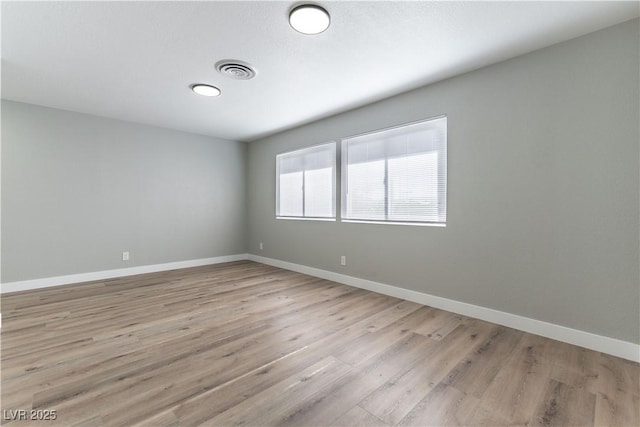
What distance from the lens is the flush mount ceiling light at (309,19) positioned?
1.88m

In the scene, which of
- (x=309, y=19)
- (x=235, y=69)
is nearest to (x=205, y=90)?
(x=235, y=69)

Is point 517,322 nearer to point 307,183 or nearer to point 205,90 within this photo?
point 307,183

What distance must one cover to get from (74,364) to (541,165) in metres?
3.94

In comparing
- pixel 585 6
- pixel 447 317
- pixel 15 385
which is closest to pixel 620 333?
pixel 447 317

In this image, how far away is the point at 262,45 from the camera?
2.32 metres

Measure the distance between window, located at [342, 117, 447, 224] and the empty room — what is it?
0.09 ft

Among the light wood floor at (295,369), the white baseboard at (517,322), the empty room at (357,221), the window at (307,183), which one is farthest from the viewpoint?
the window at (307,183)

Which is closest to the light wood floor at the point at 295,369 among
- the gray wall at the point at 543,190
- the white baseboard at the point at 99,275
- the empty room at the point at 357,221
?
the empty room at the point at 357,221

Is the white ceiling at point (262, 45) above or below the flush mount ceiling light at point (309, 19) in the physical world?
above

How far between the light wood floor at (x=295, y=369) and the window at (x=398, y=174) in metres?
1.15

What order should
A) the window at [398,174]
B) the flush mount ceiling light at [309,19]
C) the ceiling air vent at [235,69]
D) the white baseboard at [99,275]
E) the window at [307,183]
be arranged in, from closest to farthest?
the flush mount ceiling light at [309,19], the ceiling air vent at [235,69], the window at [398,174], the white baseboard at [99,275], the window at [307,183]

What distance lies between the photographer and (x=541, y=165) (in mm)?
2334

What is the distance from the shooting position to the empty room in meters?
1.64

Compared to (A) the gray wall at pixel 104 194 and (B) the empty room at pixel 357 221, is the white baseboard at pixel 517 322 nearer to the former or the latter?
(B) the empty room at pixel 357 221
